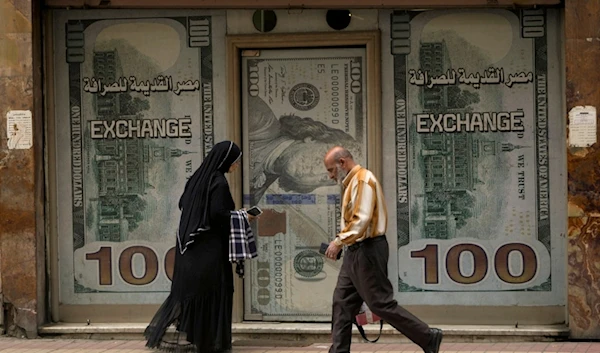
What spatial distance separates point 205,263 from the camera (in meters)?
9.89

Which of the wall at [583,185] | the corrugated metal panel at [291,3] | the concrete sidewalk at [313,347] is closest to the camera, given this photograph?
the concrete sidewalk at [313,347]

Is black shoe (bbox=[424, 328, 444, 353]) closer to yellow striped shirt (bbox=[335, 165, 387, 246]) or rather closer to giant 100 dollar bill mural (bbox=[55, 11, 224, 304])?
yellow striped shirt (bbox=[335, 165, 387, 246])

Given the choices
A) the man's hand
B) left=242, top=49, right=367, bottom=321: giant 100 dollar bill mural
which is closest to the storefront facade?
left=242, top=49, right=367, bottom=321: giant 100 dollar bill mural

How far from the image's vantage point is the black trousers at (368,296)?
29.4 ft

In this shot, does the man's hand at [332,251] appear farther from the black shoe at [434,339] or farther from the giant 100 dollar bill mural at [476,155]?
the giant 100 dollar bill mural at [476,155]

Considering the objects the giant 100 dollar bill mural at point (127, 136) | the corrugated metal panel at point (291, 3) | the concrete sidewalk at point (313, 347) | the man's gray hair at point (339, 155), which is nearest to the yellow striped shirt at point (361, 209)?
the man's gray hair at point (339, 155)

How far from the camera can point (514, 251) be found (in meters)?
10.8

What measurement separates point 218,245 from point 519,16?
3.24 m

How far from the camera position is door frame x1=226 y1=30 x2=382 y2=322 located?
10867mm

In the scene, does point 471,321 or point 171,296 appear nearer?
point 171,296

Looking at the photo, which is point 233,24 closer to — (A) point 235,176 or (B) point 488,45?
(A) point 235,176

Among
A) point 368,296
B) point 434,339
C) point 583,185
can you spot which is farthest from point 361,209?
point 583,185

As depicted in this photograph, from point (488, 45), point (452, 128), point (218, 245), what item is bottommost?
point (218, 245)

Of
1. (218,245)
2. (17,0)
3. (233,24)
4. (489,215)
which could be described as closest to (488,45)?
(489,215)
